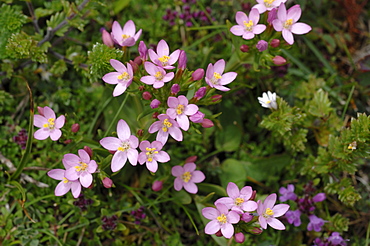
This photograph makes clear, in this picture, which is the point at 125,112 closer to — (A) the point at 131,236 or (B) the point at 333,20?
(A) the point at 131,236

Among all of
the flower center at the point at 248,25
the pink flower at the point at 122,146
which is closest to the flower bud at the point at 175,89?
the pink flower at the point at 122,146

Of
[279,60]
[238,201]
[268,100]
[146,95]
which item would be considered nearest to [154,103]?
[146,95]

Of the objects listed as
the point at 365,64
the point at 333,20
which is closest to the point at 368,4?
the point at 333,20

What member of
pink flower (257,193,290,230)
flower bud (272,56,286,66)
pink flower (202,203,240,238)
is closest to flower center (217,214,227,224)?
pink flower (202,203,240,238)

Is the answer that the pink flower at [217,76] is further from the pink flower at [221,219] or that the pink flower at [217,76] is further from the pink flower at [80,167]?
the pink flower at [80,167]

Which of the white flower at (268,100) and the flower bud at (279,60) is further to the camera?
the white flower at (268,100)

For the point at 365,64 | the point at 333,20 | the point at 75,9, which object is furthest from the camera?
the point at 333,20

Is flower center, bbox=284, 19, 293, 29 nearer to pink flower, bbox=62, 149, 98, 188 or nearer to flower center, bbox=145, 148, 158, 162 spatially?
flower center, bbox=145, 148, 158, 162
